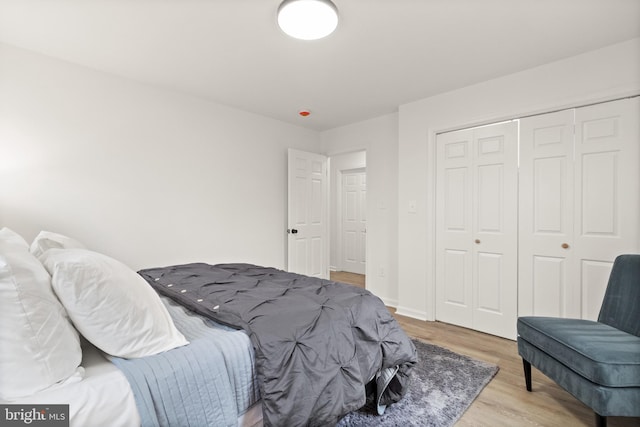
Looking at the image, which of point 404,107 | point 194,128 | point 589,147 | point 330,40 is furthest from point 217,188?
point 589,147

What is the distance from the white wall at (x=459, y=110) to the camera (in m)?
2.33

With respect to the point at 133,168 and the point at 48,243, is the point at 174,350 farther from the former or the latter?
the point at 133,168

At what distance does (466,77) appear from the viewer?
2840mm

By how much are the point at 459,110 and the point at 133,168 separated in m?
3.33

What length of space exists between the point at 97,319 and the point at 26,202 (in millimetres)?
2010

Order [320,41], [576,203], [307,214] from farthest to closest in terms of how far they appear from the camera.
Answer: [307,214]
[576,203]
[320,41]

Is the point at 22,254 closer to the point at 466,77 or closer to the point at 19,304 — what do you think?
the point at 19,304

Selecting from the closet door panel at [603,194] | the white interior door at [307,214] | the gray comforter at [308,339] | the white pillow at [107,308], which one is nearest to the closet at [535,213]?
the closet door panel at [603,194]

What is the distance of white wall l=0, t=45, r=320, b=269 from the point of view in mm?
2316

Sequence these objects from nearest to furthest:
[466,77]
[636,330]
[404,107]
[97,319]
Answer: [97,319], [636,330], [466,77], [404,107]

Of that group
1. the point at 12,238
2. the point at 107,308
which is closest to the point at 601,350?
the point at 107,308

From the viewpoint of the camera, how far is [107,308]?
3.49 ft

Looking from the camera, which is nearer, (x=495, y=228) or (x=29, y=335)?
(x=29, y=335)
